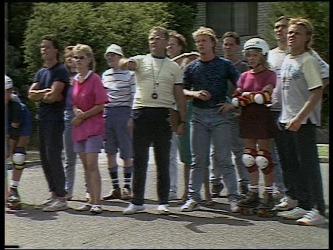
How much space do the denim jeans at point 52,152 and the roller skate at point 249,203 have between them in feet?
4.45

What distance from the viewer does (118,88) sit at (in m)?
5.12

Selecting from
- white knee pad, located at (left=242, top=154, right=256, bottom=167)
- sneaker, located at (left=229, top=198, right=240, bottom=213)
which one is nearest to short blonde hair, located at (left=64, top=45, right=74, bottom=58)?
white knee pad, located at (left=242, top=154, right=256, bottom=167)

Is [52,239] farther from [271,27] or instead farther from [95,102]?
[271,27]

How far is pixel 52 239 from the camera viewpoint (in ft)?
13.1

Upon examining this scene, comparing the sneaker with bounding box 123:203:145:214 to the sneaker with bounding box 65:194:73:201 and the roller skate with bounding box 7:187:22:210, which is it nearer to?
the sneaker with bounding box 65:194:73:201

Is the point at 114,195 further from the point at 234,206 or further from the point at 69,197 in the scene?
the point at 234,206

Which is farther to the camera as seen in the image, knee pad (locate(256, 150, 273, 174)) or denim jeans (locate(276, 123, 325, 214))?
knee pad (locate(256, 150, 273, 174))

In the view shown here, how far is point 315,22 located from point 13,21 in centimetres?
201

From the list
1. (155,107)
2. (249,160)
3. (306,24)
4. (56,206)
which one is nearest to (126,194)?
(56,206)

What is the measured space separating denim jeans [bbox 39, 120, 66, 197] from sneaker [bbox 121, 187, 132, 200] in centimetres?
46

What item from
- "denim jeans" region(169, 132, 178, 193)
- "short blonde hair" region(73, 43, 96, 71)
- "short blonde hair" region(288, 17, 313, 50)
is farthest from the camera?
"denim jeans" region(169, 132, 178, 193)

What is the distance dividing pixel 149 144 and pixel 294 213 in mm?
1140

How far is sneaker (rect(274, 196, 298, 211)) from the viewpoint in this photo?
430cm

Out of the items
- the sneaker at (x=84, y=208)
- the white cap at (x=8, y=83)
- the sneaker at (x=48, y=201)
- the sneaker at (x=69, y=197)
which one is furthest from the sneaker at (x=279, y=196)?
the white cap at (x=8, y=83)
